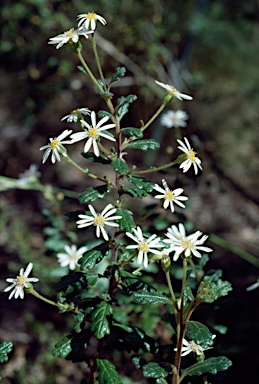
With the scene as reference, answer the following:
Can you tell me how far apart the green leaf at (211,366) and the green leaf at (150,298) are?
7.3 inches

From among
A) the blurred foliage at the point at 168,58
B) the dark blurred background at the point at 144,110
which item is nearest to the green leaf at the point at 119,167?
the dark blurred background at the point at 144,110

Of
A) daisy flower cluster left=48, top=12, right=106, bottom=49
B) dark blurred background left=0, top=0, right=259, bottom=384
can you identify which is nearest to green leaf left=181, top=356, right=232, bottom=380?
daisy flower cluster left=48, top=12, right=106, bottom=49

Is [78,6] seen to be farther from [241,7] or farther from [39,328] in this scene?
[39,328]

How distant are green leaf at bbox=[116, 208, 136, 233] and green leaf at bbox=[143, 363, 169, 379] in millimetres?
348

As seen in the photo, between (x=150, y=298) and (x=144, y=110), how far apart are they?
279cm

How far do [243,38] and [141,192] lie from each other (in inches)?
109

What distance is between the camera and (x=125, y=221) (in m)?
1.26

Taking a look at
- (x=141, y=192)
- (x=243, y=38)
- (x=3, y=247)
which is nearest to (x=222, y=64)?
(x=243, y=38)

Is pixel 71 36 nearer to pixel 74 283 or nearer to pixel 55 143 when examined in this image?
pixel 55 143

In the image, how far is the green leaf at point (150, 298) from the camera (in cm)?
120

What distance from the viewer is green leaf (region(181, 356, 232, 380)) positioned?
3.84 feet

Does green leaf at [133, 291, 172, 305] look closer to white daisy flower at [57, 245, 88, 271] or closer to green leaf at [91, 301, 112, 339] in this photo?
green leaf at [91, 301, 112, 339]

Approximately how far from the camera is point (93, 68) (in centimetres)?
390

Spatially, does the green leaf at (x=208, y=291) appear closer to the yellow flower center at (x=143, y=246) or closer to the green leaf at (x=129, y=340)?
→ the yellow flower center at (x=143, y=246)
